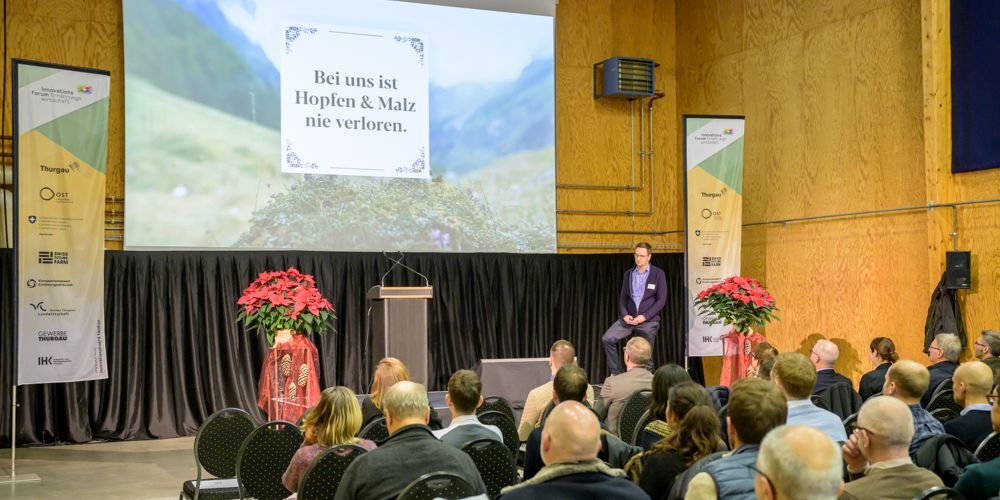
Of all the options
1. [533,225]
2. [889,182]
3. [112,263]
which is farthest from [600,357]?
[112,263]

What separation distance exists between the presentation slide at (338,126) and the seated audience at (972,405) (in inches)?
276

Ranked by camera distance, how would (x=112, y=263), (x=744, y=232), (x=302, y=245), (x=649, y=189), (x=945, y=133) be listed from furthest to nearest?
(x=649, y=189) < (x=744, y=232) < (x=302, y=245) < (x=112, y=263) < (x=945, y=133)

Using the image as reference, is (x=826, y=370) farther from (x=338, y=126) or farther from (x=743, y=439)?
(x=338, y=126)

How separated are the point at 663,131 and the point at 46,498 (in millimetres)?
8572

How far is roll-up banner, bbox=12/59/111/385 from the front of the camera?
7.39 metres

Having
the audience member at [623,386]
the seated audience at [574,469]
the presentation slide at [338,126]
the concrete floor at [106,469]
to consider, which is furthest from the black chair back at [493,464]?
the presentation slide at [338,126]

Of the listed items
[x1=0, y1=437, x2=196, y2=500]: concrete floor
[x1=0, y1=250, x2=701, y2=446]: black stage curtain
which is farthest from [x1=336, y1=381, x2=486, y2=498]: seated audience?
[x1=0, y1=250, x2=701, y2=446]: black stage curtain

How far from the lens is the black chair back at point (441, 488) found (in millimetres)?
3107

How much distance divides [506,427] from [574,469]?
2.64 metres

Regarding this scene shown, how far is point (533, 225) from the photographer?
11.6 meters

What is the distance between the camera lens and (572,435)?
2654 millimetres

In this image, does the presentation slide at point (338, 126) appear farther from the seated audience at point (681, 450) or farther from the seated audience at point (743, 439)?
the seated audience at point (743, 439)

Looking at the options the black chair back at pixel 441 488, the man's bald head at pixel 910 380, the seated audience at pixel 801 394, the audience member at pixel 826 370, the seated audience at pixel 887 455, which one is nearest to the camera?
the seated audience at pixel 887 455

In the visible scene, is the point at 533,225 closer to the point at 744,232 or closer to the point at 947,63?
the point at 744,232
